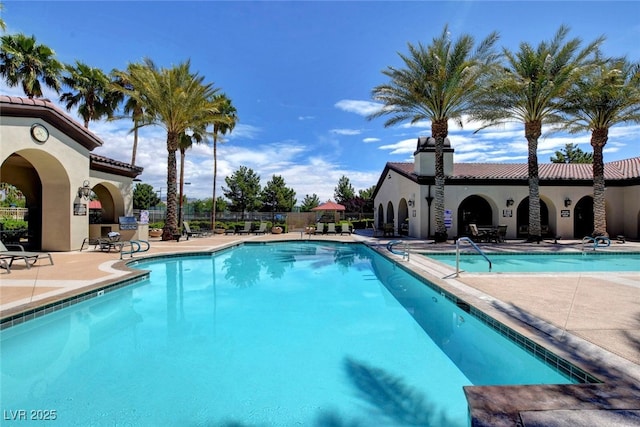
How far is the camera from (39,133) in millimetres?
12102

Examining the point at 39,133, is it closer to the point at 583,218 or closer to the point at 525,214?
the point at 525,214

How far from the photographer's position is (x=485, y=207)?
22.1 meters

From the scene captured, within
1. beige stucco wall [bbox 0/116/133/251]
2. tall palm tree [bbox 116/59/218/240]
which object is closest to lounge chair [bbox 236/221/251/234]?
tall palm tree [bbox 116/59/218/240]

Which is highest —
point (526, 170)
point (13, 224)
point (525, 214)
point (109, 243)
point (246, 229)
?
point (526, 170)

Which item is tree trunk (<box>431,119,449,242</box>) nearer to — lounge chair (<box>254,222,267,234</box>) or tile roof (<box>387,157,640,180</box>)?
tile roof (<box>387,157,640,180</box>)

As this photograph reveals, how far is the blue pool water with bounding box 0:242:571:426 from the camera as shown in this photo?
11.2ft

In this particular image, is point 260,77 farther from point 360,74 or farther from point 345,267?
point 345,267

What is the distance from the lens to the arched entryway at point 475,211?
21.9 m

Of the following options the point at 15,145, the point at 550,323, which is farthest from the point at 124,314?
the point at 15,145

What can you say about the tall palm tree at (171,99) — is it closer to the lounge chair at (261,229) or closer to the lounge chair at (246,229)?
the lounge chair at (246,229)

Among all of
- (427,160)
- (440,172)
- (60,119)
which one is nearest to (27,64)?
(60,119)

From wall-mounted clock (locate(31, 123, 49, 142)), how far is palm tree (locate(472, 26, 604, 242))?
19442 mm

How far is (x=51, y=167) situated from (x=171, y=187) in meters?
6.19

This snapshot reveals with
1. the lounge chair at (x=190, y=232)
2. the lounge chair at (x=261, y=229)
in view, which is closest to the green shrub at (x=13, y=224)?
the lounge chair at (x=190, y=232)
